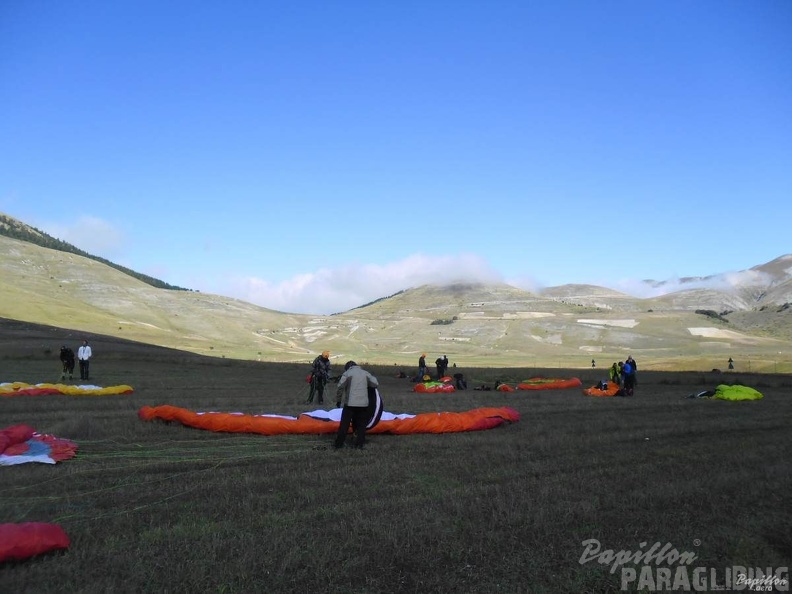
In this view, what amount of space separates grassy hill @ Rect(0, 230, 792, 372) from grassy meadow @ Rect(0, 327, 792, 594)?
183 feet

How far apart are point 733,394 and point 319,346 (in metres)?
84.1

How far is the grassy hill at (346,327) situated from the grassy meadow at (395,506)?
55.8 metres

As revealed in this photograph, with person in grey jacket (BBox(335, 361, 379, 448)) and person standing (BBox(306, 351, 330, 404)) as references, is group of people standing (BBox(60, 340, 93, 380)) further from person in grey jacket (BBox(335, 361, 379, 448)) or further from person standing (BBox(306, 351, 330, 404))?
person in grey jacket (BBox(335, 361, 379, 448))

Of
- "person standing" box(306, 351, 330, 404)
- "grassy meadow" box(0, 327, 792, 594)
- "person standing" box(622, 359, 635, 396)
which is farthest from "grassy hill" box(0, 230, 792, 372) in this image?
"grassy meadow" box(0, 327, 792, 594)

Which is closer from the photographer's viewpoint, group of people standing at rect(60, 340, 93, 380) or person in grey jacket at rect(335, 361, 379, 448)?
person in grey jacket at rect(335, 361, 379, 448)

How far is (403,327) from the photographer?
120 m

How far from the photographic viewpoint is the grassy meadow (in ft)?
16.4

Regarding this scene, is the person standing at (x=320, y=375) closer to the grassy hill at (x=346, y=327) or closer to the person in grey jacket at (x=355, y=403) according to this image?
the person in grey jacket at (x=355, y=403)

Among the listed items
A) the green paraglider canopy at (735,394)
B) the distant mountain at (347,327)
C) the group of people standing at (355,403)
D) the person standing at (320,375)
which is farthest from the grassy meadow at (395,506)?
the distant mountain at (347,327)

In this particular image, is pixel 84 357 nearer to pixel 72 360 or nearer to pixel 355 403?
pixel 72 360

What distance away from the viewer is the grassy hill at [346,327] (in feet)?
254

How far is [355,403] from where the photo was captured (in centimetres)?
1078

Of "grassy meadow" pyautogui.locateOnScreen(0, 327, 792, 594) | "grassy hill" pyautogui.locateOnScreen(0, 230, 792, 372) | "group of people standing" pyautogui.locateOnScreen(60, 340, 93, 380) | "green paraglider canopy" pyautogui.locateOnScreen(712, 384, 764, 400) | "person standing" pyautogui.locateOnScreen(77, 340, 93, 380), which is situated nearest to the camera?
"grassy meadow" pyautogui.locateOnScreen(0, 327, 792, 594)

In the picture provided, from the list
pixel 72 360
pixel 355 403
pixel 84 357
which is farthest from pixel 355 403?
pixel 72 360
